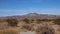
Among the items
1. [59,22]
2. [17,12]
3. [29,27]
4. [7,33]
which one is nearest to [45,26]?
[7,33]

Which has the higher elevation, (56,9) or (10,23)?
(56,9)

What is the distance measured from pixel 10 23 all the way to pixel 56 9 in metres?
4.38

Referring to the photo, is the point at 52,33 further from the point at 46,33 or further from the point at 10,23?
the point at 10,23

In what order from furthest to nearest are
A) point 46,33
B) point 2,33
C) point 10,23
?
point 10,23, point 2,33, point 46,33

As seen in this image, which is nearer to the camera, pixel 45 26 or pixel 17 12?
pixel 45 26

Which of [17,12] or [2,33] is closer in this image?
[2,33]

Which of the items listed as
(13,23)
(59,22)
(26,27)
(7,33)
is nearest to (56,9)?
(59,22)

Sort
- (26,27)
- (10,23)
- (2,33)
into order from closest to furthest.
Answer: (2,33) < (26,27) < (10,23)

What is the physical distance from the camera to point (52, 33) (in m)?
10.3

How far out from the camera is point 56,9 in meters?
14.3

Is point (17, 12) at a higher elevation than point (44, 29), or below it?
higher

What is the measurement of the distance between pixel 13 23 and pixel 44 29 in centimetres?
610

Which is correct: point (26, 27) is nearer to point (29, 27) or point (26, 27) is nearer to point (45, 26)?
point (29, 27)

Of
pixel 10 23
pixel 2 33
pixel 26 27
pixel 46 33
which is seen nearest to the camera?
pixel 46 33
